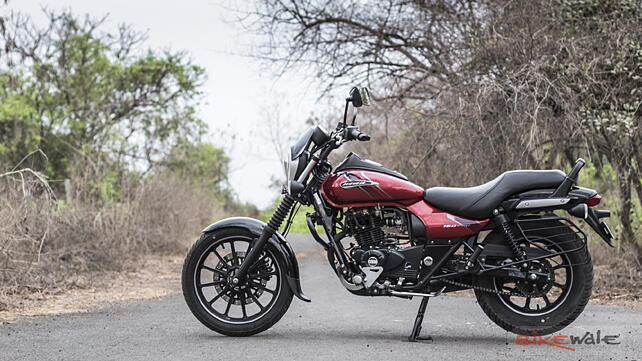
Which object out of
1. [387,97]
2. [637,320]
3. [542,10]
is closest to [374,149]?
[387,97]

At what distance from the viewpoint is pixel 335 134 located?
245 inches

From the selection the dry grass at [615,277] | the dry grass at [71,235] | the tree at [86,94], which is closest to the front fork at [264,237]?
the dry grass at [71,235]

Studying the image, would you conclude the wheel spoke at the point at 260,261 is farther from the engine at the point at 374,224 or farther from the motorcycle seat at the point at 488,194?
the motorcycle seat at the point at 488,194

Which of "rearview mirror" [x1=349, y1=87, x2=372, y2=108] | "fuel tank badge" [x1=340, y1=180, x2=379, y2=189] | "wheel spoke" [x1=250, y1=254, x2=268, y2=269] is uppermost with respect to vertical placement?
"rearview mirror" [x1=349, y1=87, x2=372, y2=108]

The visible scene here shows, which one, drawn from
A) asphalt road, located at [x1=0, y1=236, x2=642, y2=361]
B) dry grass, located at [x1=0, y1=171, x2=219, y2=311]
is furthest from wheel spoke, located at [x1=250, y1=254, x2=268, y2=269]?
dry grass, located at [x1=0, y1=171, x2=219, y2=311]

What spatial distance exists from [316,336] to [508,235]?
5.47 feet

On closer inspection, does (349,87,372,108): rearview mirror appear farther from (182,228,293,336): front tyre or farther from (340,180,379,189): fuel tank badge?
(182,228,293,336): front tyre

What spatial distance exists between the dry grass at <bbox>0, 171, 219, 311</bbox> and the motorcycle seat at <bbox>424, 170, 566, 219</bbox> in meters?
4.64

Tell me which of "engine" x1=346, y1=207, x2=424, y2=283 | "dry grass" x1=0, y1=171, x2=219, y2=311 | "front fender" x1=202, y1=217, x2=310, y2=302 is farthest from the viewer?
"dry grass" x1=0, y1=171, x2=219, y2=311

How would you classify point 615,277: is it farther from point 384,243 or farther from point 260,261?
point 260,261

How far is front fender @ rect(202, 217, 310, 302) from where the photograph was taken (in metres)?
6.25

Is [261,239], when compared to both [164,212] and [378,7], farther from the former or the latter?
[164,212]

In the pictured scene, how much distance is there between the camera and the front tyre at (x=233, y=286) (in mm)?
6293

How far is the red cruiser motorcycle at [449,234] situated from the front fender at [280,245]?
3 centimetres
